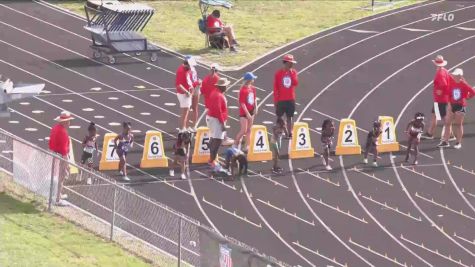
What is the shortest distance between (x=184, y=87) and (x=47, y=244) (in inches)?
326

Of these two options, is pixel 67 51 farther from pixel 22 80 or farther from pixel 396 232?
pixel 396 232

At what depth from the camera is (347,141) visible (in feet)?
90.6

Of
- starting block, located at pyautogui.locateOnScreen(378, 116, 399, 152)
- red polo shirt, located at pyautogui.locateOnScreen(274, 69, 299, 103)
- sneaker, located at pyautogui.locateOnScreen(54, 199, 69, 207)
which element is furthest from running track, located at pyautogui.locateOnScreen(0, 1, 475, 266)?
sneaker, located at pyautogui.locateOnScreen(54, 199, 69, 207)

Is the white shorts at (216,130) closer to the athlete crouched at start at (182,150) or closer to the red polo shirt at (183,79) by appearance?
the athlete crouched at start at (182,150)

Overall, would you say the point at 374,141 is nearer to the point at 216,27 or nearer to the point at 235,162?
the point at 235,162

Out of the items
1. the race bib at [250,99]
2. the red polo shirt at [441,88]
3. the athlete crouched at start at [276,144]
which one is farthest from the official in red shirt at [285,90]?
the red polo shirt at [441,88]

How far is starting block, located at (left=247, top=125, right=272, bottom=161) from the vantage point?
26797 mm

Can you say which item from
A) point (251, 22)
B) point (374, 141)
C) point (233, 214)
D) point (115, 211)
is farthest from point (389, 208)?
point (251, 22)

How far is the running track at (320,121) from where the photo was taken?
23.0 meters

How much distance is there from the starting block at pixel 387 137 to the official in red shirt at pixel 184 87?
3.89 metres

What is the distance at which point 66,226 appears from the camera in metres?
21.0

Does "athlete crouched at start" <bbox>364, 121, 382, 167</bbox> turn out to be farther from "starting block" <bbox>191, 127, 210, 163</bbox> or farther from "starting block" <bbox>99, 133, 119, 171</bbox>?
"starting block" <bbox>99, 133, 119, 171</bbox>

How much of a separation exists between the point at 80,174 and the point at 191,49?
593 inches

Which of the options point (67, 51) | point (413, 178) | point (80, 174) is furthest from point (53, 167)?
point (67, 51)
